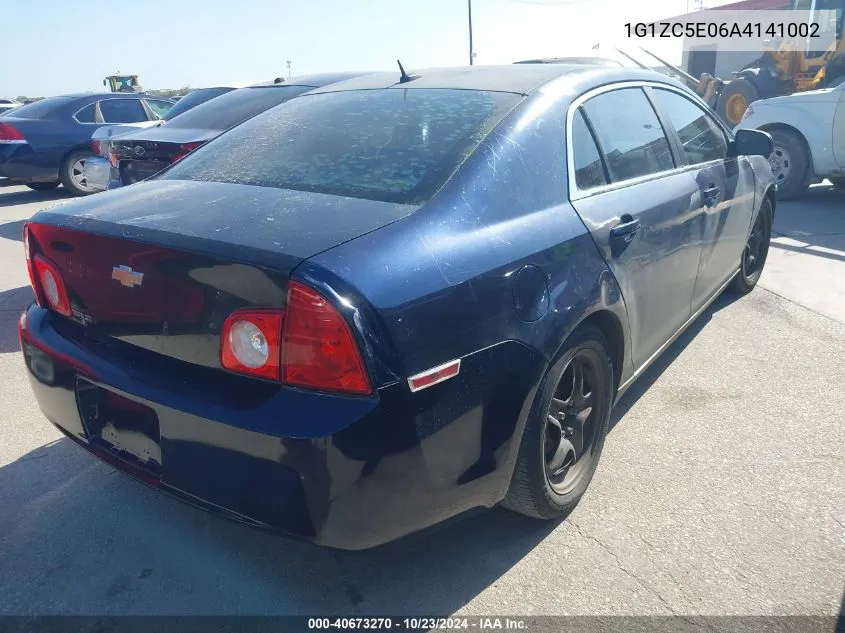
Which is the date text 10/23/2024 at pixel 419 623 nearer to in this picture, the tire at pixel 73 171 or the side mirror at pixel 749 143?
the side mirror at pixel 749 143

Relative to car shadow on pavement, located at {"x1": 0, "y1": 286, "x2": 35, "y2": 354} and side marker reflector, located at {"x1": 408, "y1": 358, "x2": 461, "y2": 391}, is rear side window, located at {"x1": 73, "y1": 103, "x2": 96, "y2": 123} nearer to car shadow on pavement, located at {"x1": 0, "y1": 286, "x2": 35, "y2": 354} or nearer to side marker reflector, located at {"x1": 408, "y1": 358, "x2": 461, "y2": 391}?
car shadow on pavement, located at {"x1": 0, "y1": 286, "x2": 35, "y2": 354}

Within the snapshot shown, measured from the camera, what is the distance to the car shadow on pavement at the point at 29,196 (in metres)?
11.1

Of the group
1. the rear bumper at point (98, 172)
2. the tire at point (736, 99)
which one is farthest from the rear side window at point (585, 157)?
the tire at point (736, 99)

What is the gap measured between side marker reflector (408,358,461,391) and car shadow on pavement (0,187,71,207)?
435 inches

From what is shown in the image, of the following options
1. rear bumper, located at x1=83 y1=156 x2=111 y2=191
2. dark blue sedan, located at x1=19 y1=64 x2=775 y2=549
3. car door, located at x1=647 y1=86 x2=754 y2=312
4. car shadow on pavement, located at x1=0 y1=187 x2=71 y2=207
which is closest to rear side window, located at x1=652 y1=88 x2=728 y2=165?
car door, located at x1=647 y1=86 x2=754 y2=312

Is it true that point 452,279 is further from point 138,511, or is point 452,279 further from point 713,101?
point 713,101

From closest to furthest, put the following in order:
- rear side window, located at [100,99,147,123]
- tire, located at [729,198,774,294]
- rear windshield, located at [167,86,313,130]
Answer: tire, located at [729,198,774,294] < rear windshield, located at [167,86,313,130] < rear side window, located at [100,99,147,123]

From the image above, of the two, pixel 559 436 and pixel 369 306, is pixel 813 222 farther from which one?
pixel 369 306

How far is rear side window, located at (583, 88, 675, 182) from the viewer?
2.88 metres

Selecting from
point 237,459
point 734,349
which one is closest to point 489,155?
point 237,459

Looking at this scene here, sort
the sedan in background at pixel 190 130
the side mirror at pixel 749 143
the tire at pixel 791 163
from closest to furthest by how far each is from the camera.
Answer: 1. the side mirror at pixel 749 143
2. the sedan in background at pixel 190 130
3. the tire at pixel 791 163

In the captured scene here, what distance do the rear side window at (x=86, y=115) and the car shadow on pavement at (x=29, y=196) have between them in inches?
51.2

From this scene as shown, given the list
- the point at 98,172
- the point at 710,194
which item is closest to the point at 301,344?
the point at 710,194

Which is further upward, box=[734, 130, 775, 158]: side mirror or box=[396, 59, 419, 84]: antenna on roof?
box=[396, 59, 419, 84]: antenna on roof
